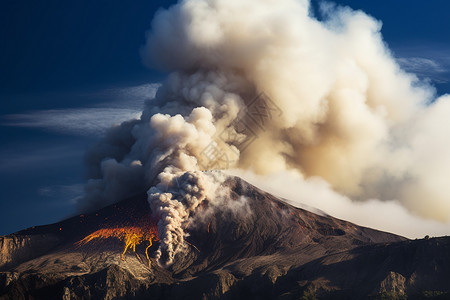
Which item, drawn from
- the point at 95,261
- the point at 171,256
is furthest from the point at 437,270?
the point at 95,261

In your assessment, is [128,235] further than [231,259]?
Yes

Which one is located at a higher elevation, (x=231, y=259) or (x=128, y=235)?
(x=231, y=259)

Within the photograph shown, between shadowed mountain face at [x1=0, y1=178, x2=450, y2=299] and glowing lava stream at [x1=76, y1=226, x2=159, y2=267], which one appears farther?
glowing lava stream at [x1=76, y1=226, x2=159, y2=267]

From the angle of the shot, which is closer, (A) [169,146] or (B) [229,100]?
(A) [169,146]

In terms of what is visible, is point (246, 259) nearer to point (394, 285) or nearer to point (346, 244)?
point (346, 244)

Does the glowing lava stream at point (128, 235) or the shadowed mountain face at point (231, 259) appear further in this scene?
the glowing lava stream at point (128, 235)
